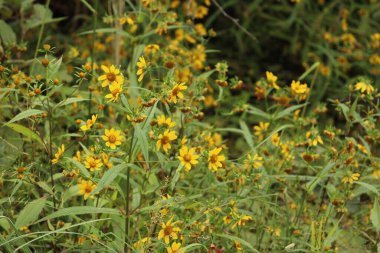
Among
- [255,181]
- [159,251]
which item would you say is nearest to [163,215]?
[159,251]

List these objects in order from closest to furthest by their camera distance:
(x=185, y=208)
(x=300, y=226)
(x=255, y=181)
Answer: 1. (x=185, y=208)
2. (x=255, y=181)
3. (x=300, y=226)

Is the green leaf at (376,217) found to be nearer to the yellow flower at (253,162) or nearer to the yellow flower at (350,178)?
the yellow flower at (350,178)

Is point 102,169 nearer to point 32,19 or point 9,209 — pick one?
point 9,209

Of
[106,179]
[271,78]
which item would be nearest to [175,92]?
[106,179]

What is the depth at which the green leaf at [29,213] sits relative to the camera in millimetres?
1891

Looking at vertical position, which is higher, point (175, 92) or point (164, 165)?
point (175, 92)

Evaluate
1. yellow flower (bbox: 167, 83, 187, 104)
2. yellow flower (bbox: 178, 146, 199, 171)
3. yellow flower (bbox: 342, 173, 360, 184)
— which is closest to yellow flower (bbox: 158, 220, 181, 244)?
yellow flower (bbox: 178, 146, 199, 171)

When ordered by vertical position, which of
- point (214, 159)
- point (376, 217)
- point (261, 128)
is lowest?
point (376, 217)

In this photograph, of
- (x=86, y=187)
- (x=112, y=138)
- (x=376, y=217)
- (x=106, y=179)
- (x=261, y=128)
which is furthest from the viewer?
(x=261, y=128)

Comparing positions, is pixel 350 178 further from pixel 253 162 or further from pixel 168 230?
pixel 168 230

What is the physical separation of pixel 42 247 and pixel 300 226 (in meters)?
0.88

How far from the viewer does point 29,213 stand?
1906mm

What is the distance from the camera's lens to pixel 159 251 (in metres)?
1.88

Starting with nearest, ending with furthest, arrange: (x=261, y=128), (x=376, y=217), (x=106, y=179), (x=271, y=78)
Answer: (x=106, y=179) < (x=376, y=217) < (x=271, y=78) < (x=261, y=128)
